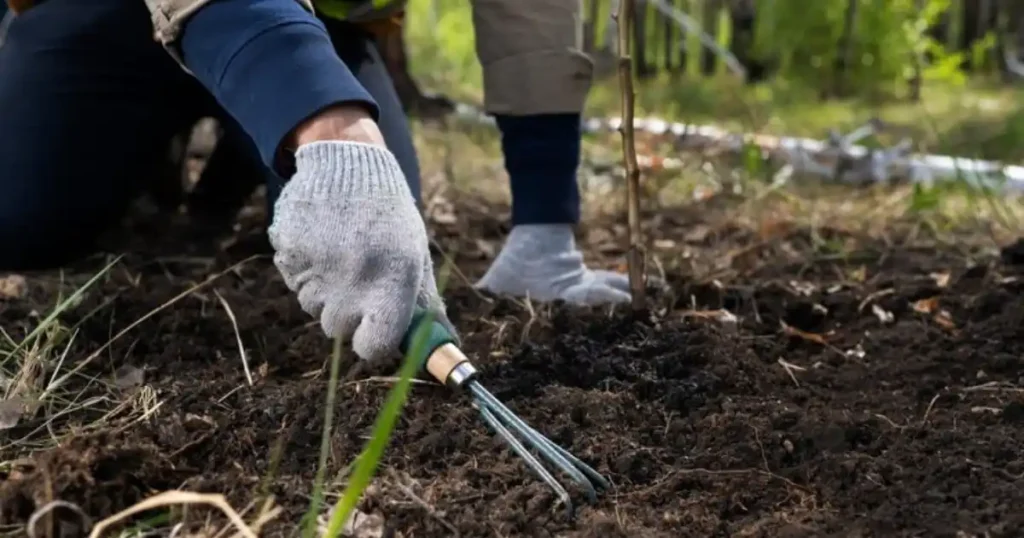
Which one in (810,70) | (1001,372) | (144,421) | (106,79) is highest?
(106,79)

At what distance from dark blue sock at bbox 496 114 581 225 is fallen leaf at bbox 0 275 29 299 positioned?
71 centimetres

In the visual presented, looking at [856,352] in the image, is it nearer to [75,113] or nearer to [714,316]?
[714,316]

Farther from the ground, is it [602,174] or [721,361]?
[721,361]

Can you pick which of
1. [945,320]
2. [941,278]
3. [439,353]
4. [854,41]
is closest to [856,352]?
[945,320]

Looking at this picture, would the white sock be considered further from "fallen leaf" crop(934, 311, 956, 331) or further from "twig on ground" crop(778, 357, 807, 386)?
"fallen leaf" crop(934, 311, 956, 331)

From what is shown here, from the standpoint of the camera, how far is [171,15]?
4.06 feet

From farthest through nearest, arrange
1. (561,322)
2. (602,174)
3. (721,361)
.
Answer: (602,174) < (561,322) < (721,361)

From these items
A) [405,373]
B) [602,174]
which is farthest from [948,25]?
[405,373]

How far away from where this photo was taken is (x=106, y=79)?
5.53ft

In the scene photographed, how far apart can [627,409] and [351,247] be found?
34 cm

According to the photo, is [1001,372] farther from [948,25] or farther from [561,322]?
[948,25]

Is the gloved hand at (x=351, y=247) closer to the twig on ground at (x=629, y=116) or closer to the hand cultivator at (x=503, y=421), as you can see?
the hand cultivator at (x=503, y=421)

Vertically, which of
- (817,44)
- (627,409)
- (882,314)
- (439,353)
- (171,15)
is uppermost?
(171,15)

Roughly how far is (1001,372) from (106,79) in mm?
1319
